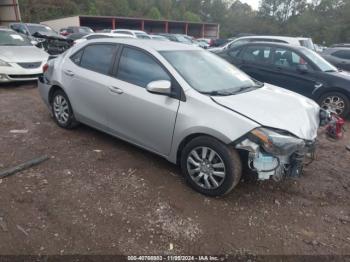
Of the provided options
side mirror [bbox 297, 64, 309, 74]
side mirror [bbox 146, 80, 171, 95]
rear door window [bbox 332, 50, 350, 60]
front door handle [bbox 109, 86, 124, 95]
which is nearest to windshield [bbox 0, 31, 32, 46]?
front door handle [bbox 109, 86, 124, 95]

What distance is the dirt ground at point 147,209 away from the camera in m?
2.77

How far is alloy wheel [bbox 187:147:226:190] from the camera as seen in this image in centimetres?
331

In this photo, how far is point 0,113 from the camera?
5.99 metres

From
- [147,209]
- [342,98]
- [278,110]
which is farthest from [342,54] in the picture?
[147,209]

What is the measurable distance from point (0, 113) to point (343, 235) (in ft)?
19.6

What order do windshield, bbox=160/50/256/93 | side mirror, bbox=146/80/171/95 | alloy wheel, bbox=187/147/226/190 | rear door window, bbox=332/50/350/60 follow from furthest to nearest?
rear door window, bbox=332/50/350/60
windshield, bbox=160/50/256/93
side mirror, bbox=146/80/171/95
alloy wheel, bbox=187/147/226/190

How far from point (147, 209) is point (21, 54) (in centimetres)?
668

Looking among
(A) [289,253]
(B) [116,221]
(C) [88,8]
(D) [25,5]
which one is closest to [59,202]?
(B) [116,221]

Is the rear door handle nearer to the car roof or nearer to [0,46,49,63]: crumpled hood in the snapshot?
the car roof

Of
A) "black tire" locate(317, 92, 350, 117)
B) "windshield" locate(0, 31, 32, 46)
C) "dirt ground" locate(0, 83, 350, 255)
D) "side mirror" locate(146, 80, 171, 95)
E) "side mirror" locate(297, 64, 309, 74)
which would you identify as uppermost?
"side mirror" locate(146, 80, 171, 95)

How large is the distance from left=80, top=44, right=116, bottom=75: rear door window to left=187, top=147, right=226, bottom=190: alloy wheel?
5.92ft

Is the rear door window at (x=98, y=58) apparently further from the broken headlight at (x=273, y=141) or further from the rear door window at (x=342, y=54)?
the rear door window at (x=342, y=54)

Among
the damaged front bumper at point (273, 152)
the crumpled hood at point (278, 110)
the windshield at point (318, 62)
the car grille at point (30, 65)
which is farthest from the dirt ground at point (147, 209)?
the car grille at point (30, 65)

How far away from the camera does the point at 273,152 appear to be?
3100 mm
